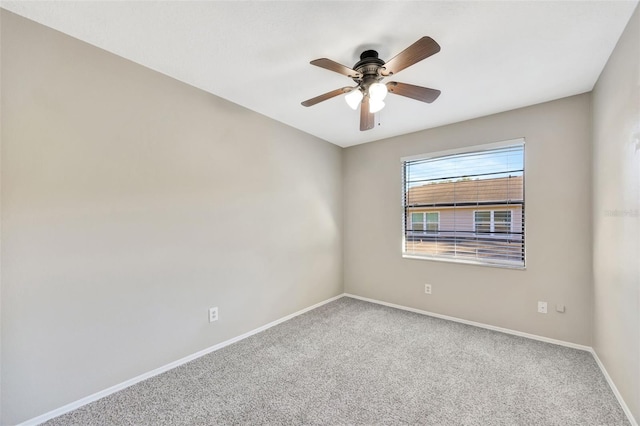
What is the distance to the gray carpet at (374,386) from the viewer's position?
1688 mm

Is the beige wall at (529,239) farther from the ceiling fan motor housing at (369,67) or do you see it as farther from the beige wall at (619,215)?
the ceiling fan motor housing at (369,67)

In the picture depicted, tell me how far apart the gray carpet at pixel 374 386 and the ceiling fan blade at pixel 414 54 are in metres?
2.20

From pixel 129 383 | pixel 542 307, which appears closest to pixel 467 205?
pixel 542 307

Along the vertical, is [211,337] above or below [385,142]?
below

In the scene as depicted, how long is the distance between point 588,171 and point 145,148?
3.91 metres

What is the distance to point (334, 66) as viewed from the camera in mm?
1699

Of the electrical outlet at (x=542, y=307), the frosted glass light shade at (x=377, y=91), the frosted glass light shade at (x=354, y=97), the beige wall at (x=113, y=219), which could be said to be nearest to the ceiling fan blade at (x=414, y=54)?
the frosted glass light shade at (x=377, y=91)

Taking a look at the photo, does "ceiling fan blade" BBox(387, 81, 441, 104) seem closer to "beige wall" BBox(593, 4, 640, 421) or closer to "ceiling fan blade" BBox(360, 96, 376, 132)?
"ceiling fan blade" BBox(360, 96, 376, 132)

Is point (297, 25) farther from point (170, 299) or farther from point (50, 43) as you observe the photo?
point (170, 299)

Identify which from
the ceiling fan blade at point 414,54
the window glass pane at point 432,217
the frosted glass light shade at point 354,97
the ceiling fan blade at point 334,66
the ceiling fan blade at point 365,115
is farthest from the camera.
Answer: the window glass pane at point 432,217

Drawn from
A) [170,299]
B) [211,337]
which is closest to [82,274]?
[170,299]

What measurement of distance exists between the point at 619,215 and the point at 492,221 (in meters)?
1.24

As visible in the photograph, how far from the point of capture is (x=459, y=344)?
8.62 ft

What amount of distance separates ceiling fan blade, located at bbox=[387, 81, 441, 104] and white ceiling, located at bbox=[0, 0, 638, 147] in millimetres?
245
